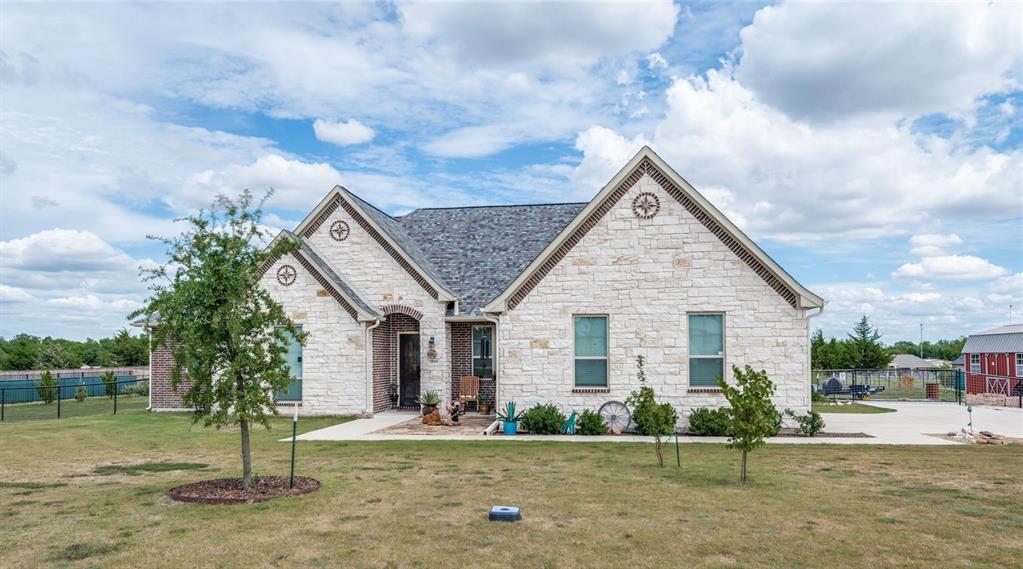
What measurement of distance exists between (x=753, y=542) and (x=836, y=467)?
6.00m

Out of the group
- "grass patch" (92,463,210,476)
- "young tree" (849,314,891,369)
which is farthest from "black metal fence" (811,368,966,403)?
"grass patch" (92,463,210,476)

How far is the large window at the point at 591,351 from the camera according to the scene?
61.2 feet

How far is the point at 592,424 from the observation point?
17859 millimetres

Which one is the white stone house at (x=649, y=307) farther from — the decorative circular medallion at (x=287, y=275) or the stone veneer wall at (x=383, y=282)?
the decorative circular medallion at (x=287, y=275)

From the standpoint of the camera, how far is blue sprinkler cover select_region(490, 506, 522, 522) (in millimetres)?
9195

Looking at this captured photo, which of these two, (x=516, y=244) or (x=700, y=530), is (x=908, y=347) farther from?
(x=700, y=530)

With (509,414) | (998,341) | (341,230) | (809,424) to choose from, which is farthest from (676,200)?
(998,341)

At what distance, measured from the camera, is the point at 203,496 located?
1071cm

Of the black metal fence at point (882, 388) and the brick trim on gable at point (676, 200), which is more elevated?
the brick trim on gable at point (676, 200)

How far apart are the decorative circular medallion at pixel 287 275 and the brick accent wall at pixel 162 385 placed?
5567mm

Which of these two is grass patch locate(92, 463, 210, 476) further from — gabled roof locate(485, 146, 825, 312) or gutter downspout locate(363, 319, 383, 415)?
gutter downspout locate(363, 319, 383, 415)

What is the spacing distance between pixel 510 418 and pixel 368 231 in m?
9.18

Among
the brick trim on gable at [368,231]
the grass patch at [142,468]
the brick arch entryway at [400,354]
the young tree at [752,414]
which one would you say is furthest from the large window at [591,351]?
the grass patch at [142,468]

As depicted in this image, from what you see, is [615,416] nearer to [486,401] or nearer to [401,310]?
[486,401]
